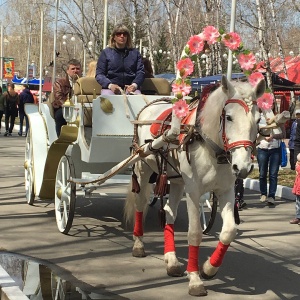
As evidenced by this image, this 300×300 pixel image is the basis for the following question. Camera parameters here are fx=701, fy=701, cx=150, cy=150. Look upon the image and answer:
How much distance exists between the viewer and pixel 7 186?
13328 mm

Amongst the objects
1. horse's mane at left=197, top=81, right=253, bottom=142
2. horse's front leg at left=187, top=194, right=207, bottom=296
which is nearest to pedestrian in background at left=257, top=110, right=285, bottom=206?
horse's front leg at left=187, top=194, right=207, bottom=296

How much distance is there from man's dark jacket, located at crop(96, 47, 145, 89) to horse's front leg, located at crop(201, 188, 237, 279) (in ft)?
9.93

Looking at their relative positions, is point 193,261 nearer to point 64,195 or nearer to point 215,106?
point 215,106

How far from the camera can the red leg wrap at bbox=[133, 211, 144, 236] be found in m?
7.76

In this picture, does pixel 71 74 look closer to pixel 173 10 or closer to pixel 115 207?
pixel 115 207

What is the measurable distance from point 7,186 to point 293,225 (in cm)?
578

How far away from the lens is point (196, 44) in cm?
629

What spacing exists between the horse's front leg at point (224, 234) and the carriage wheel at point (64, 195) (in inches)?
99.4

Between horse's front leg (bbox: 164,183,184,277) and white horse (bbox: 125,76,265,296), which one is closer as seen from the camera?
white horse (bbox: 125,76,265,296)

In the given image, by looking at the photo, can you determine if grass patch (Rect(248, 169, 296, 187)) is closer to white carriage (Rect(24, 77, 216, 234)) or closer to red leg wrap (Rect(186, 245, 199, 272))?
white carriage (Rect(24, 77, 216, 234))

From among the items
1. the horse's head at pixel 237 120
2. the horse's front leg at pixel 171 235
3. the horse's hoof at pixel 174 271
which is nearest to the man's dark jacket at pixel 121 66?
the horse's front leg at pixel 171 235

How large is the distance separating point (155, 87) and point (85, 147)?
139 cm

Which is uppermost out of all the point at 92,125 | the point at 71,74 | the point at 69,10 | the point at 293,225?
the point at 69,10

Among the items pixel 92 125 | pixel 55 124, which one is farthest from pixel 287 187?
pixel 92 125
